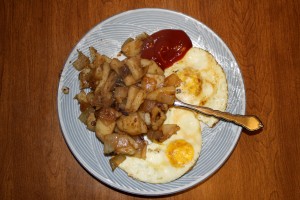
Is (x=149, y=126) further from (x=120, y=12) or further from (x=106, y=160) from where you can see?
(x=120, y=12)

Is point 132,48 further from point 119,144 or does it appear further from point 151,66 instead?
point 119,144

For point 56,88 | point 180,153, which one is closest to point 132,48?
point 56,88

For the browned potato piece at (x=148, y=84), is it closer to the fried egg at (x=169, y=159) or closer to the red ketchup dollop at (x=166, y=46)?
the red ketchup dollop at (x=166, y=46)

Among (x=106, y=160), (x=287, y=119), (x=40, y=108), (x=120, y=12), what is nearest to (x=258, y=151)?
(x=287, y=119)

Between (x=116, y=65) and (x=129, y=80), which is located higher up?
(x=116, y=65)

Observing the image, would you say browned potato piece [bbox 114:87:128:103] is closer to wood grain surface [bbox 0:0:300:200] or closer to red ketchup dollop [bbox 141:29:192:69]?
red ketchup dollop [bbox 141:29:192:69]

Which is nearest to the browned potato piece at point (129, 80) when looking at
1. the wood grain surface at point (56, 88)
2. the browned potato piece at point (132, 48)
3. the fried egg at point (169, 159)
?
the browned potato piece at point (132, 48)
